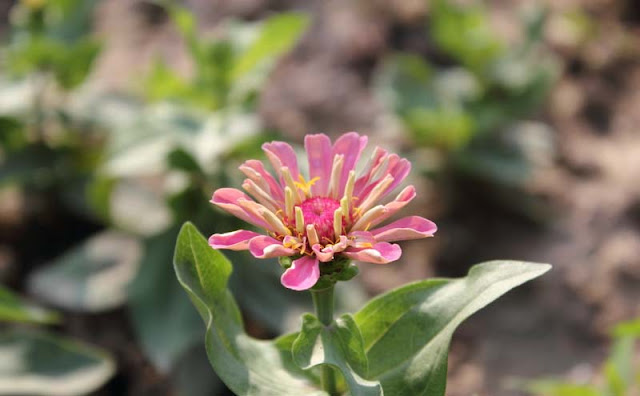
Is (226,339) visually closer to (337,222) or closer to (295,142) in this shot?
(337,222)

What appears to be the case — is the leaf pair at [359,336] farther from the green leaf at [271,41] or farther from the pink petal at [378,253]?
the green leaf at [271,41]

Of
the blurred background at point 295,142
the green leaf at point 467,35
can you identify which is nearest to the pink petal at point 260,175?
the blurred background at point 295,142

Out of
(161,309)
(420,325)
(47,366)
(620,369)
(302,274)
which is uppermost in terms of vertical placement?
(302,274)

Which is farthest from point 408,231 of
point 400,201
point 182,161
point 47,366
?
point 47,366

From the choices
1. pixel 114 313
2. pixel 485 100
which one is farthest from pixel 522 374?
pixel 114 313

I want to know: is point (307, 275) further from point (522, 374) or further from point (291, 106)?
point (291, 106)

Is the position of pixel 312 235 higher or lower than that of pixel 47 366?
higher
